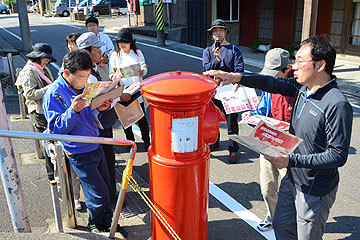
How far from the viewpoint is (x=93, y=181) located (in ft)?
10.4

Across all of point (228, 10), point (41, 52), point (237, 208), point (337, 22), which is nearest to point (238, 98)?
point (237, 208)

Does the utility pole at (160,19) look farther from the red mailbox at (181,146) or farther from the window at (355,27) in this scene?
the red mailbox at (181,146)

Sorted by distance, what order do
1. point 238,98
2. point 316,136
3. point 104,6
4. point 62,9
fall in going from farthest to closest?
point 62,9, point 104,6, point 238,98, point 316,136

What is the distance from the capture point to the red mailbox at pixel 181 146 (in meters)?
2.47

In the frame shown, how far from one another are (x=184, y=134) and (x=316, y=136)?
91 cm

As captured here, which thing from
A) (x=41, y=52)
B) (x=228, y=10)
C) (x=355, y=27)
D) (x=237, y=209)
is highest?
(x=228, y=10)

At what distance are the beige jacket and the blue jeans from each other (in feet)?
4.43

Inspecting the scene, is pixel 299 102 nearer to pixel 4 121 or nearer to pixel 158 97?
pixel 158 97

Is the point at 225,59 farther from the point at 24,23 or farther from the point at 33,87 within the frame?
the point at 24,23

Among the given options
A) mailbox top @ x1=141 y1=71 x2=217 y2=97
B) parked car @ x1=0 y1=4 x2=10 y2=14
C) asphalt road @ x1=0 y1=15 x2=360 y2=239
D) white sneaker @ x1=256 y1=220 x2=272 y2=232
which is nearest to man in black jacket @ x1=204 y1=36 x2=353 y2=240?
mailbox top @ x1=141 y1=71 x2=217 y2=97

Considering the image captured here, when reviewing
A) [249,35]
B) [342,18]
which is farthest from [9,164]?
[249,35]

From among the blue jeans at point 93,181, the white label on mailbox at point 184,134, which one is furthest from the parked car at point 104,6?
the white label on mailbox at point 184,134

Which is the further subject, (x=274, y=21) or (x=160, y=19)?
(x=160, y=19)

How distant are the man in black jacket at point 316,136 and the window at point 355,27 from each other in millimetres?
10210
